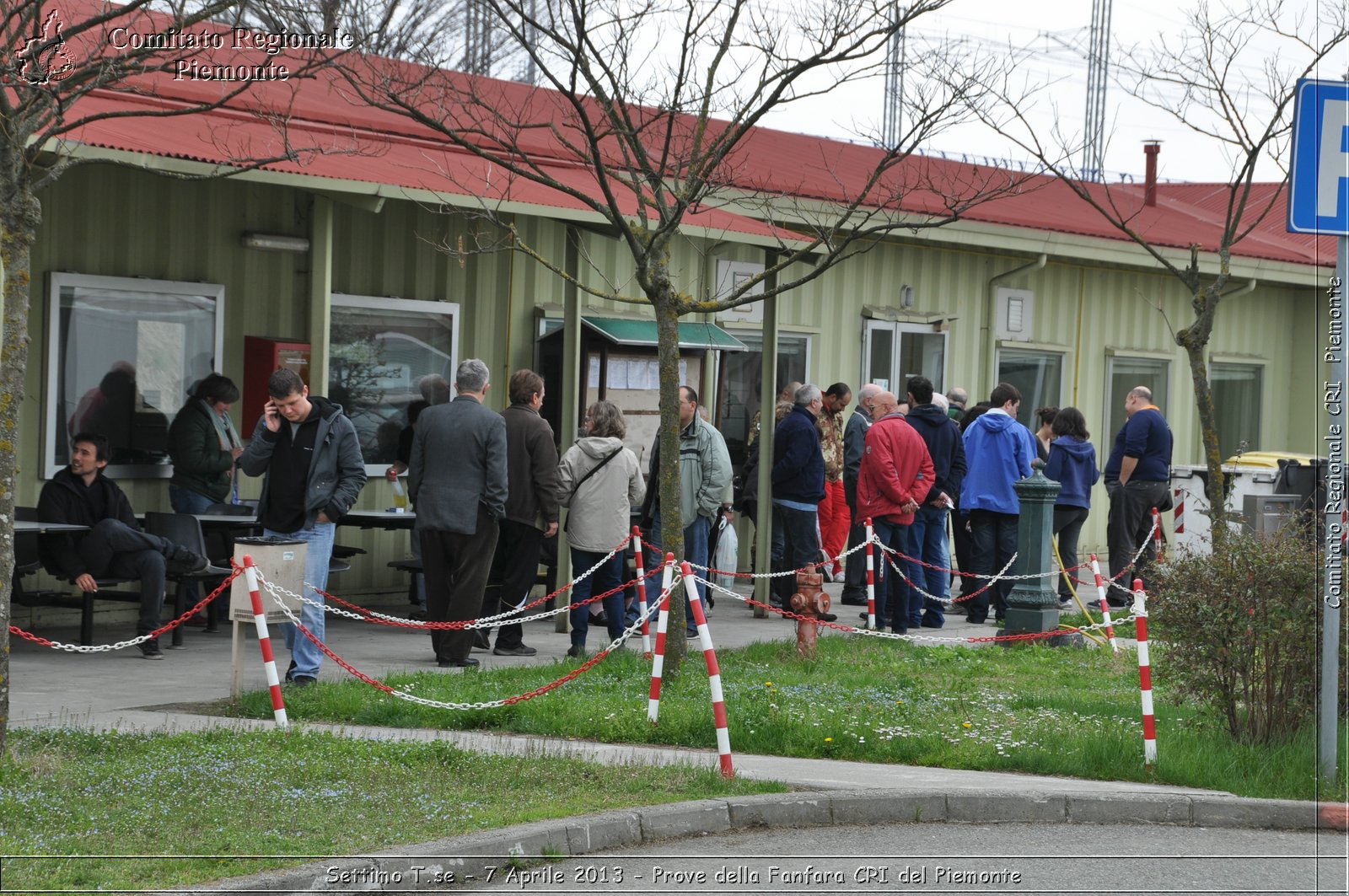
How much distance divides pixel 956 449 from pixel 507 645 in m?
4.66

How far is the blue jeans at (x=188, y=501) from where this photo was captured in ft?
40.7

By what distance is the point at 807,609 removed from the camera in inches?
456

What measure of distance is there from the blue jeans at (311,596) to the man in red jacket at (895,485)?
500cm

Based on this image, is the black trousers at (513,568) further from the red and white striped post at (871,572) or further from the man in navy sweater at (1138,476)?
the man in navy sweater at (1138,476)

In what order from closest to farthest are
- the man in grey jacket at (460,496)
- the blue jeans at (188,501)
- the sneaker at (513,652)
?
the man in grey jacket at (460,496), the sneaker at (513,652), the blue jeans at (188,501)

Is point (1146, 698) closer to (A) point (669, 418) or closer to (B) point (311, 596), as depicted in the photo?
(A) point (669, 418)

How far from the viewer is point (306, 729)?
8508 mm

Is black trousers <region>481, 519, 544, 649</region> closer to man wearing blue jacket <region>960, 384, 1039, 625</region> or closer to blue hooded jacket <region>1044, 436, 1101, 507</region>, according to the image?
man wearing blue jacket <region>960, 384, 1039, 625</region>

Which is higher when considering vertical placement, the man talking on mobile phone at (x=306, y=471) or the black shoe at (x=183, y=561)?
the man talking on mobile phone at (x=306, y=471)

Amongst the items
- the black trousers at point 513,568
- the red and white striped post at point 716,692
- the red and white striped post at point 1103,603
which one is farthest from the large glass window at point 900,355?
the red and white striped post at point 716,692

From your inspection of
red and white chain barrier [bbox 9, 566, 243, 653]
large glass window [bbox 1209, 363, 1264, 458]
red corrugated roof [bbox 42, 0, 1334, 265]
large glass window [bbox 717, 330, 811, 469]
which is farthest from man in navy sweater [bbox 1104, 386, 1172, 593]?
large glass window [bbox 1209, 363, 1264, 458]

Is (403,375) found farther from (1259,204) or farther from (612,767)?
(1259,204)

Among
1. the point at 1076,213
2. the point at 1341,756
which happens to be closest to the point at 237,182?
the point at 1341,756

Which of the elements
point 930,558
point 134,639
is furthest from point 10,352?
point 930,558
